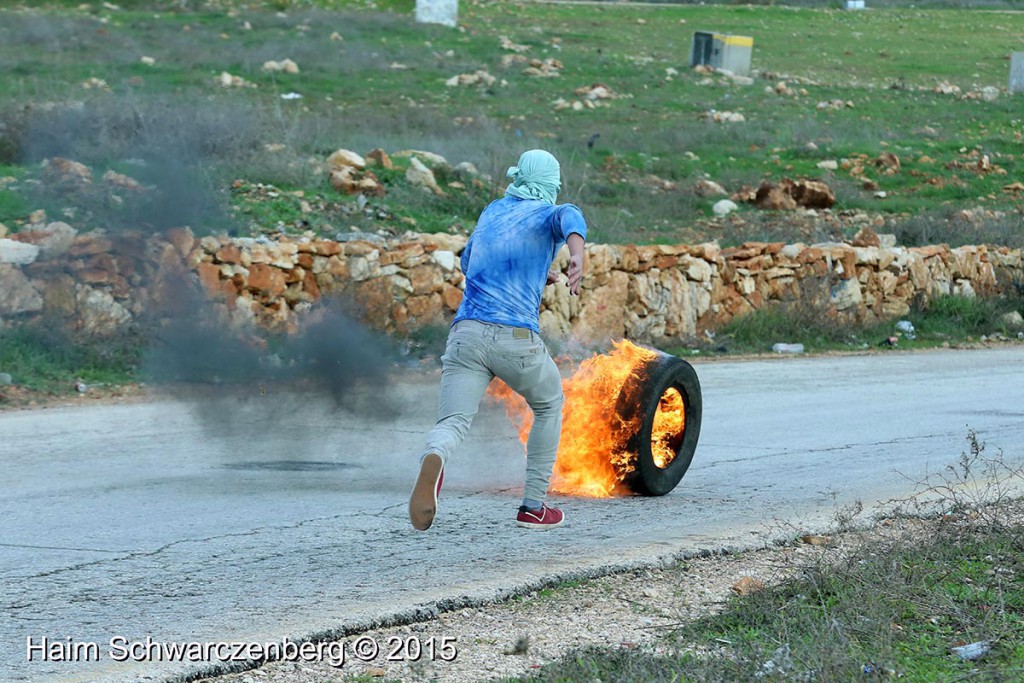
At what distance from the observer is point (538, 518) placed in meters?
6.69

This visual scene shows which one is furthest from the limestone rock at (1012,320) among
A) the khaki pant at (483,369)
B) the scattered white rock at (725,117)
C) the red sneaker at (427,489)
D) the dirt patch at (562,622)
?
the red sneaker at (427,489)

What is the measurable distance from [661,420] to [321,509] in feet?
6.58

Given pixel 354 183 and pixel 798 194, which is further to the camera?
pixel 798 194

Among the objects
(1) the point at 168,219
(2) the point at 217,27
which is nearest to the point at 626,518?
(1) the point at 168,219

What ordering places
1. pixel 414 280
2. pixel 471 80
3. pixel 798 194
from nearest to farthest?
pixel 414 280 < pixel 798 194 < pixel 471 80

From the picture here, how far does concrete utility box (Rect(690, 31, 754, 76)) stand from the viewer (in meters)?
43.5

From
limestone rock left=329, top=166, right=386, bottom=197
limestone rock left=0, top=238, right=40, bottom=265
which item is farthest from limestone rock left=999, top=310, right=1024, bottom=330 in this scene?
limestone rock left=0, top=238, right=40, bottom=265

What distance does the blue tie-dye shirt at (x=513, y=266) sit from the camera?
6371 mm

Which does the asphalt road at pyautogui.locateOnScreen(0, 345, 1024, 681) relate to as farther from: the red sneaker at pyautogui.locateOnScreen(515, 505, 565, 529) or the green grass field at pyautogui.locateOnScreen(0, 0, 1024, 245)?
the green grass field at pyautogui.locateOnScreen(0, 0, 1024, 245)

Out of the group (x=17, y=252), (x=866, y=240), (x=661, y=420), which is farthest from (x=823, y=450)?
(x=866, y=240)

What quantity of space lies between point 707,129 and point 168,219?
63.5 feet

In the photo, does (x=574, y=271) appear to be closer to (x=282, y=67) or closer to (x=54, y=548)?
(x=54, y=548)

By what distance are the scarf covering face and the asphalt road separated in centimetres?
165

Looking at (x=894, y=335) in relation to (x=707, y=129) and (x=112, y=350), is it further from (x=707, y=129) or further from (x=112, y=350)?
(x=707, y=129)
